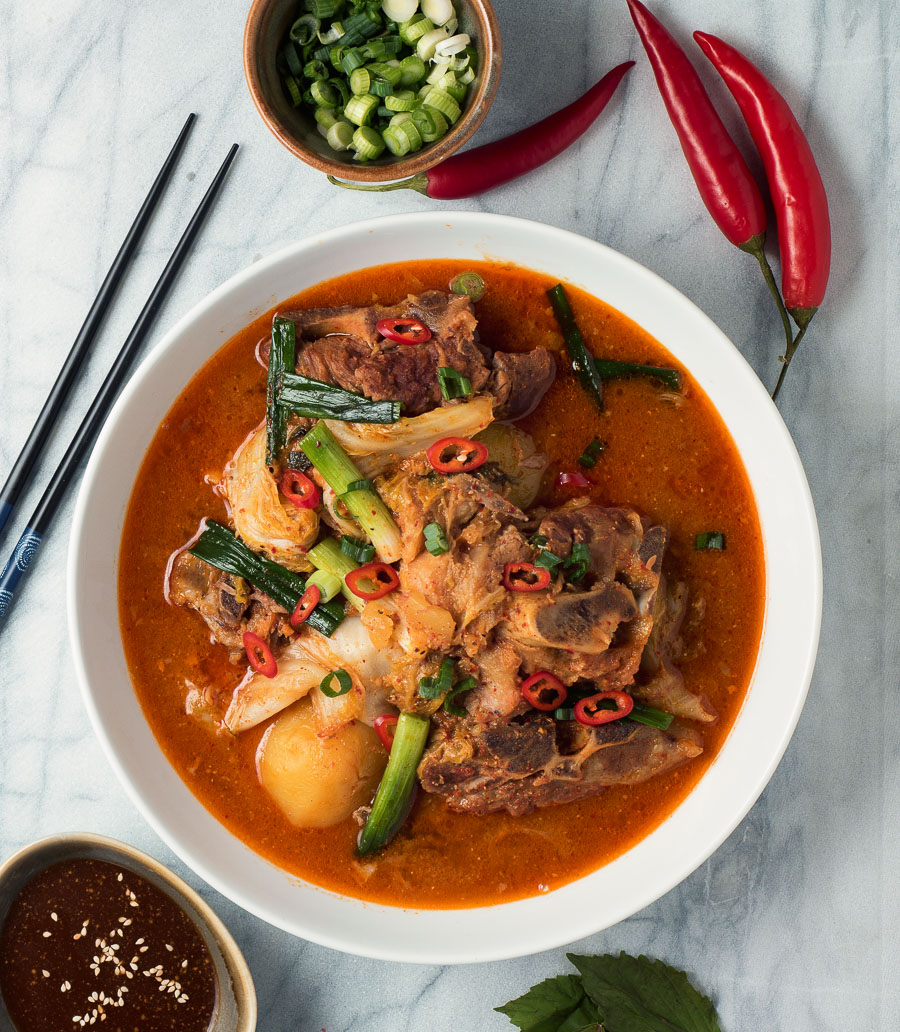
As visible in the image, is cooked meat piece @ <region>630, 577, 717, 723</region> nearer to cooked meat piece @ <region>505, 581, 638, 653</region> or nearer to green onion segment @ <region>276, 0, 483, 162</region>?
cooked meat piece @ <region>505, 581, 638, 653</region>

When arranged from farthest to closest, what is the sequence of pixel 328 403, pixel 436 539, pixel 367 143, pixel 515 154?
pixel 515 154
pixel 367 143
pixel 328 403
pixel 436 539

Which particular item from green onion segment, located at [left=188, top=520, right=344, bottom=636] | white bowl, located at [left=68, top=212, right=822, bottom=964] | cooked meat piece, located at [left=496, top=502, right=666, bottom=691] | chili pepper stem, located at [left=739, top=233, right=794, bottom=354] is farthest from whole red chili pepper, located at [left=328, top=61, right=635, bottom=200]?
green onion segment, located at [left=188, top=520, right=344, bottom=636]

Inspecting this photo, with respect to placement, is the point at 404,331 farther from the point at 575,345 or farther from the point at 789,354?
the point at 789,354

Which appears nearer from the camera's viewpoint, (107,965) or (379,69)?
(379,69)

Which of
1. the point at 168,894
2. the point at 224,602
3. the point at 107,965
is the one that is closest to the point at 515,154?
the point at 224,602

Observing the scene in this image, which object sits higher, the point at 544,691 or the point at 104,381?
the point at 104,381
